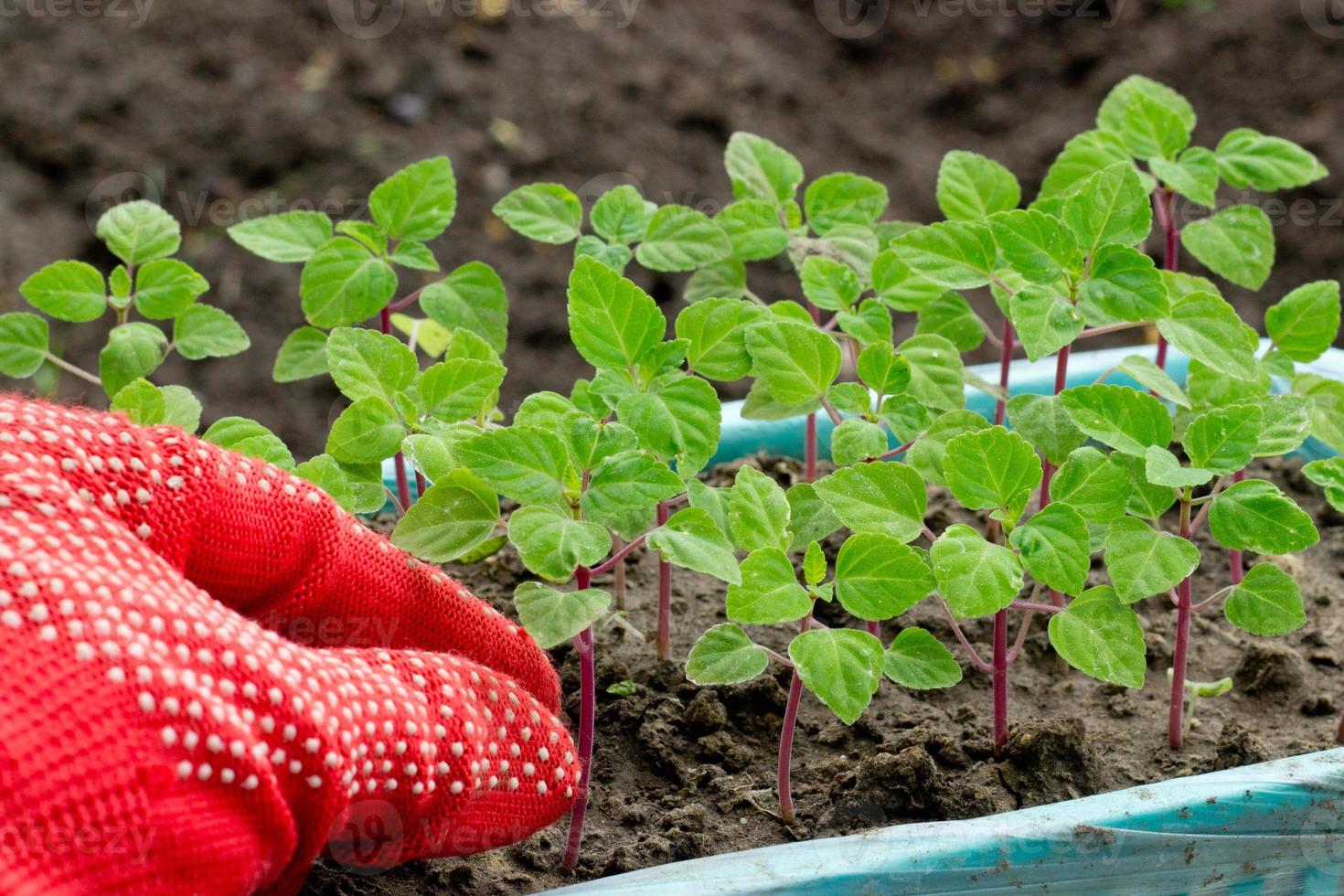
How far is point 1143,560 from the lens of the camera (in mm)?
1013

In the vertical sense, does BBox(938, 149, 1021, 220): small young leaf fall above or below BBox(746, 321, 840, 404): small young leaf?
above

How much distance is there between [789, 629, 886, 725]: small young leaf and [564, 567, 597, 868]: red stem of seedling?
0.51ft

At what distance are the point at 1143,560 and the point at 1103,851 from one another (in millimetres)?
205

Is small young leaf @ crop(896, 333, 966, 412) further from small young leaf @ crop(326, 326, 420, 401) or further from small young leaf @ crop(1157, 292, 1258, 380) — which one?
small young leaf @ crop(326, 326, 420, 401)

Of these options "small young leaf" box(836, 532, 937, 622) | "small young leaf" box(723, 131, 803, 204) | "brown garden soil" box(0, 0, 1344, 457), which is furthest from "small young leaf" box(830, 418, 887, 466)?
"brown garden soil" box(0, 0, 1344, 457)

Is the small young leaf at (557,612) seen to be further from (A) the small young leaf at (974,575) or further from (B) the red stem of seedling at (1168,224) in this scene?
(B) the red stem of seedling at (1168,224)

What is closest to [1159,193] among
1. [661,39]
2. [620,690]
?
[620,690]

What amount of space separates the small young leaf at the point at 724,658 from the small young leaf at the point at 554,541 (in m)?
0.11

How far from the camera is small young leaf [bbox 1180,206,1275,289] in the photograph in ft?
4.30

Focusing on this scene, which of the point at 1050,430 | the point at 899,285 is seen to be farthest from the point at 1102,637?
the point at 899,285

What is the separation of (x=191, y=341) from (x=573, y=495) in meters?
0.48

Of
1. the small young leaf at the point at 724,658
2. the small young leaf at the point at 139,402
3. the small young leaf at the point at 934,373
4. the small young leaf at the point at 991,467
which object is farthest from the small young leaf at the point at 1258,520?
the small young leaf at the point at 139,402

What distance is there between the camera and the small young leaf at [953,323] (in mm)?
1325

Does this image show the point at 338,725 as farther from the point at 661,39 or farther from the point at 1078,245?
the point at 661,39
